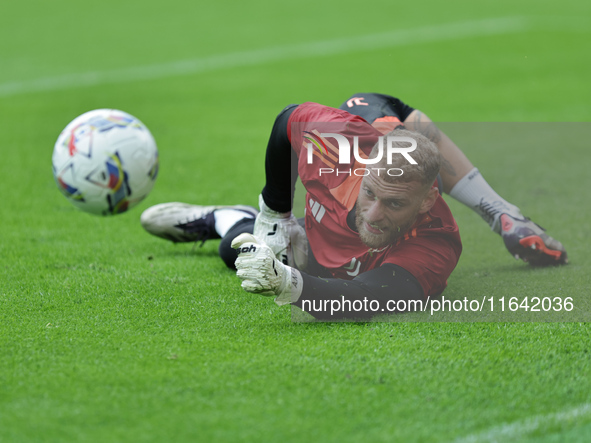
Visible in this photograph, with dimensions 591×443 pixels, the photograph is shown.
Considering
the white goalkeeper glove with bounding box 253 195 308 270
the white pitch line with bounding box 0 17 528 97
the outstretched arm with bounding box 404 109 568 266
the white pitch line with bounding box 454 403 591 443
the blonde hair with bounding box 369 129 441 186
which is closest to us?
the white pitch line with bounding box 454 403 591 443

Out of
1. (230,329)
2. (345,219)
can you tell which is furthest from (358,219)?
(230,329)

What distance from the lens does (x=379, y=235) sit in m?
3.43

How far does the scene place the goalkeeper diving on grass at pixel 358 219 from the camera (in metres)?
3.28

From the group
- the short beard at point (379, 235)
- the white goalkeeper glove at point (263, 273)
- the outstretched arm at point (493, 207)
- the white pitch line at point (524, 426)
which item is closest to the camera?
the white pitch line at point (524, 426)

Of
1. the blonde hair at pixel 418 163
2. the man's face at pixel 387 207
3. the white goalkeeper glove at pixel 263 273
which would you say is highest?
the blonde hair at pixel 418 163

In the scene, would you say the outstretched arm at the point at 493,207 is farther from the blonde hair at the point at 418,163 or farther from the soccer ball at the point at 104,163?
the soccer ball at the point at 104,163

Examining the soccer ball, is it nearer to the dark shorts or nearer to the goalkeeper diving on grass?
the goalkeeper diving on grass

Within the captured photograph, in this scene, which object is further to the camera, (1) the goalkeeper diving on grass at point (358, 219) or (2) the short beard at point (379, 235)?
(2) the short beard at point (379, 235)

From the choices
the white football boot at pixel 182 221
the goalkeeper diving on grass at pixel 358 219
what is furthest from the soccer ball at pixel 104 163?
the goalkeeper diving on grass at pixel 358 219

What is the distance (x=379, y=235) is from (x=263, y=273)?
600 millimetres

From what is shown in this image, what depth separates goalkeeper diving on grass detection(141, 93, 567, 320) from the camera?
3.28 m

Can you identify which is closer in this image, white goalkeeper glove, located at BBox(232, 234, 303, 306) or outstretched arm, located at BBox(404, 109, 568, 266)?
white goalkeeper glove, located at BBox(232, 234, 303, 306)

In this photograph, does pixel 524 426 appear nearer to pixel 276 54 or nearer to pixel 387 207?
pixel 387 207

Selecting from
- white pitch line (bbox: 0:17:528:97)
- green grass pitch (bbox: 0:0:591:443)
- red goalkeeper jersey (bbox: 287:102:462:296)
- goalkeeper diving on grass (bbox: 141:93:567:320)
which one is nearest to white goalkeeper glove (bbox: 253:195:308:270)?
goalkeeper diving on grass (bbox: 141:93:567:320)
